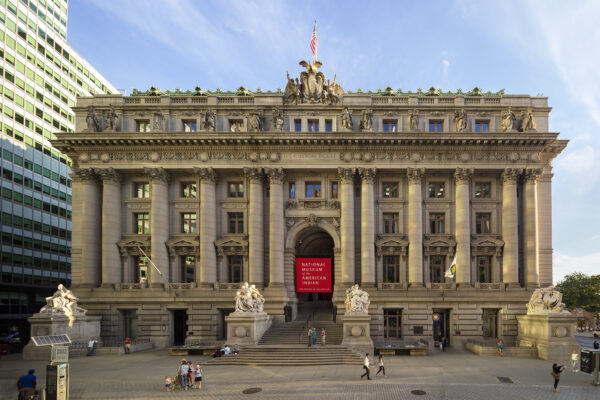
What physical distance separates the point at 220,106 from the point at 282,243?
1523 cm

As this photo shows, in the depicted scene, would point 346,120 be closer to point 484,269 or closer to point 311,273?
point 311,273

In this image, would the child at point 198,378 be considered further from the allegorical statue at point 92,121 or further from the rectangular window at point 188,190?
the allegorical statue at point 92,121

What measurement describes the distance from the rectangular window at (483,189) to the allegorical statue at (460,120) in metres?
5.99

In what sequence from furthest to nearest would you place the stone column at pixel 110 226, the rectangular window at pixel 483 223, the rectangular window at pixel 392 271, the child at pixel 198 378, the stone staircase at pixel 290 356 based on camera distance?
1. the rectangular window at pixel 483 223
2. the rectangular window at pixel 392 271
3. the stone column at pixel 110 226
4. the stone staircase at pixel 290 356
5. the child at pixel 198 378

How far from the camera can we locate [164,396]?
19734 mm

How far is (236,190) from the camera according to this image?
40.2 meters

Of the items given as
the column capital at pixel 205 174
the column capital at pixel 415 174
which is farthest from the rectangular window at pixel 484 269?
the column capital at pixel 205 174

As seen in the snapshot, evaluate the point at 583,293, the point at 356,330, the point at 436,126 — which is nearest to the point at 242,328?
the point at 356,330

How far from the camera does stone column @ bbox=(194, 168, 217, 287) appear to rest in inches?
1491

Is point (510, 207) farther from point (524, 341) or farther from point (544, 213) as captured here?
point (524, 341)

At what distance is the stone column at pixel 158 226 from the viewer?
124ft

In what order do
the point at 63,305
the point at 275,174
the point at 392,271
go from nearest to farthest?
1. the point at 63,305
2. the point at 275,174
3. the point at 392,271

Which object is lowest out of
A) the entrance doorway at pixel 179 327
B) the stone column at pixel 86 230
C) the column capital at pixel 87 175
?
the entrance doorway at pixel 179 327

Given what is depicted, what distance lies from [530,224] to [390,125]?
16.6 metres
